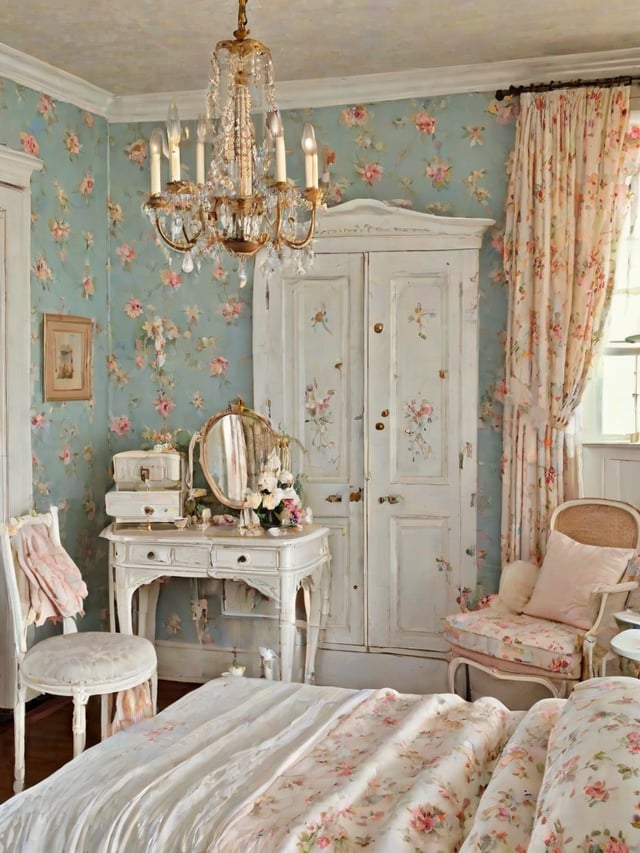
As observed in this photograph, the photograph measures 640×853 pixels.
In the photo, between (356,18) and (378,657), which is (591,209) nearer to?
(356,18)

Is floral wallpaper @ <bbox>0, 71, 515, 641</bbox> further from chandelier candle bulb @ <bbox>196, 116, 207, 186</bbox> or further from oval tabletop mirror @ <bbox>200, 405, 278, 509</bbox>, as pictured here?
chandelier candle bulb @ <bbox>196, 116, 207, 186</bbox>

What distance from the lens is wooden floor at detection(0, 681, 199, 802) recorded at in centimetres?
375

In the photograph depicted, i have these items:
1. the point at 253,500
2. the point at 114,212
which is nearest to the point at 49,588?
the point at 253,500

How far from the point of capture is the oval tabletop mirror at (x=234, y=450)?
4.71m

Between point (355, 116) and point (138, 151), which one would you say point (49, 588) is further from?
point (355, 116)

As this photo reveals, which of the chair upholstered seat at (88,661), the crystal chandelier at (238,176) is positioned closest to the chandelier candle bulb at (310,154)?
the crystal chandelier at (238,176)

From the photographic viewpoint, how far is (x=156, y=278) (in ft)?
16.4

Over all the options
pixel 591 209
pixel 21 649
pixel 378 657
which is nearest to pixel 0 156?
pixel 21 649

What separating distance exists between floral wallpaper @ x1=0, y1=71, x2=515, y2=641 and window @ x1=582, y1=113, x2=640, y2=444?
466 mm

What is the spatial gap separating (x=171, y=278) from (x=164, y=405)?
2.19ft

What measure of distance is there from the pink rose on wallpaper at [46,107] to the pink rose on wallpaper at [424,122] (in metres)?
1.75

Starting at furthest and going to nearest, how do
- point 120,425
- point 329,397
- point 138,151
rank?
point 120,425 → point 138,151 → point 329,397

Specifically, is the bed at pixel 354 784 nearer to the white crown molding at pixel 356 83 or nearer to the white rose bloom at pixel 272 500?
the white rose bloom at pixel 272 500

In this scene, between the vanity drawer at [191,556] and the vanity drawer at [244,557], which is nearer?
the vanity drawer at [244,557]
